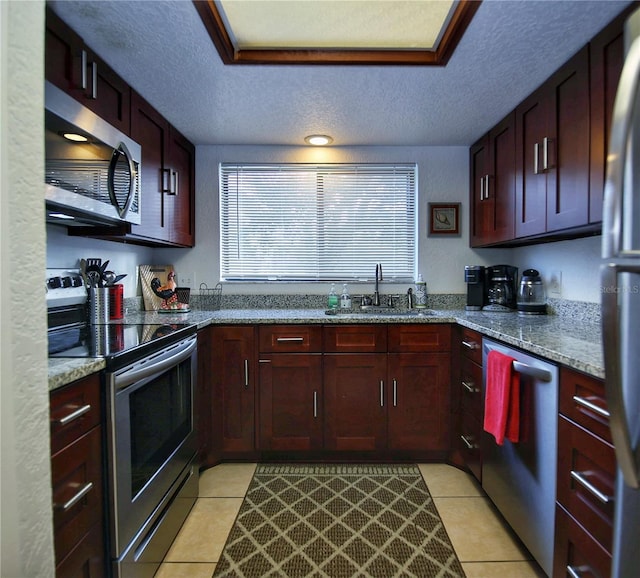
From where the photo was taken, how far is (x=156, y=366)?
1512 millimetres

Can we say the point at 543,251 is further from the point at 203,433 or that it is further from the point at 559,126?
the point at 203,433

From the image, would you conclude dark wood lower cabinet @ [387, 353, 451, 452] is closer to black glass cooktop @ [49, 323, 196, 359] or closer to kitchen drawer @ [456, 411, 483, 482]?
kitchen drawer @ [456, 411, 483, 482]

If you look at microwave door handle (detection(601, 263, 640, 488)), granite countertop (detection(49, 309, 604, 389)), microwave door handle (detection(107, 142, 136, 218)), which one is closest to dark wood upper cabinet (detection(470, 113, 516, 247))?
granite countertop (detection(49, 309, 604, 389))

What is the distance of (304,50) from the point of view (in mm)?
1748

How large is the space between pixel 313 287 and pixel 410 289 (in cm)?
75

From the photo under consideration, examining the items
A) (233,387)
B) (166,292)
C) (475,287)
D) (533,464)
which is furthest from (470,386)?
(166,292)

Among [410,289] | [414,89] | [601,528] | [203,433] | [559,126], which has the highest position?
[414,89]

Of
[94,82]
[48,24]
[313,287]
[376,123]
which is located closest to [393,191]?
[376,123]

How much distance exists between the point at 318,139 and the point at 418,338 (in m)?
1.58

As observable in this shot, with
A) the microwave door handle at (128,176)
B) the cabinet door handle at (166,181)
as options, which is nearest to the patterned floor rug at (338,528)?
the microwave door handle at (128,176)

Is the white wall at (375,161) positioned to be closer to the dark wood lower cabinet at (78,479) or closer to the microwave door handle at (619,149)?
Result: the dark wood lower cabinet at (78,479)

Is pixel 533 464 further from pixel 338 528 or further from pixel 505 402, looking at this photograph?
pixel 338 528

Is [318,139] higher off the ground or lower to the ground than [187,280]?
higher

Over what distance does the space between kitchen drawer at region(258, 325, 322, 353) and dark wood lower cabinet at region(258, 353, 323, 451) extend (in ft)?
0.16
